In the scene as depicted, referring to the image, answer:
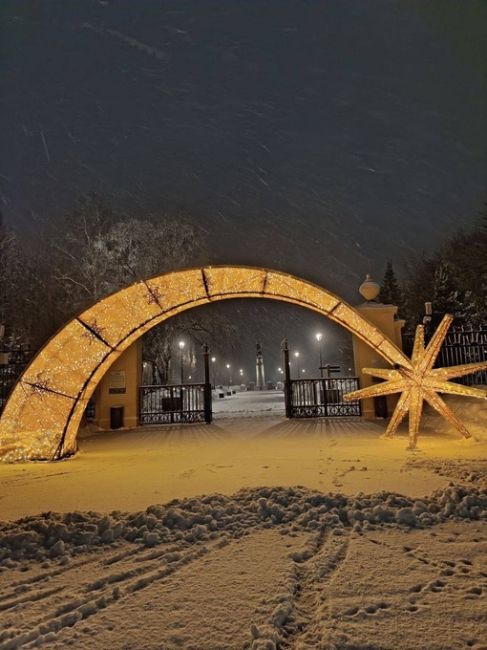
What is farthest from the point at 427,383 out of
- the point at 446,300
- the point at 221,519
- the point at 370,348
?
the point at 446,300

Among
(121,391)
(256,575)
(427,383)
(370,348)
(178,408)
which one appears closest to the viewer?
(256,575)

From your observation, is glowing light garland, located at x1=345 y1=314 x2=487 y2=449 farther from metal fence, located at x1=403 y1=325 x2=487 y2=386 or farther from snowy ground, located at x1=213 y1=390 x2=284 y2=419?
snowy ground, located at x1=213 y1=390 x2=284 y2=419

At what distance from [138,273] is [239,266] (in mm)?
15203

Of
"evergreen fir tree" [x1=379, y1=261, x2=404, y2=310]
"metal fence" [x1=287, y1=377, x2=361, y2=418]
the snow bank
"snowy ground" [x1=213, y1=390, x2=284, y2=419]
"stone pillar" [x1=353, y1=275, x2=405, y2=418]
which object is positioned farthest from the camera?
"evergreen fir tree" [x1=379, y1=261, x2=404, y2=310]

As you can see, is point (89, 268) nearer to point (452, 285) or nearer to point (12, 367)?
point (12, 367)

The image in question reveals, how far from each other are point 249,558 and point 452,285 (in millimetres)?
25710

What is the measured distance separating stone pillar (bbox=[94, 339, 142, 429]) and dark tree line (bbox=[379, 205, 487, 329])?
16963 mm

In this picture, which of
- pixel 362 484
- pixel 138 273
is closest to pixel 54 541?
pixel 362 484

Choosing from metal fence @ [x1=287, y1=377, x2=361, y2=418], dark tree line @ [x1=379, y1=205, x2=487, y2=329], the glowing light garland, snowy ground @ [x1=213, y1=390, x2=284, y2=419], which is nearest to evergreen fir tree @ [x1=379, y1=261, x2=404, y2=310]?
dark tree line @ [x1=379, y1=205, x2=487, y2=329]

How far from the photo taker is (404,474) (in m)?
5.43

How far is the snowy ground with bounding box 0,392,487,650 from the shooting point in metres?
2.10

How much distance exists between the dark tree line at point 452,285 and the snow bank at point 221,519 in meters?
19.2

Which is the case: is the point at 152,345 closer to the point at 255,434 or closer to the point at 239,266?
the point at 255,434

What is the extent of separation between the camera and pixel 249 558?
2.97 m
